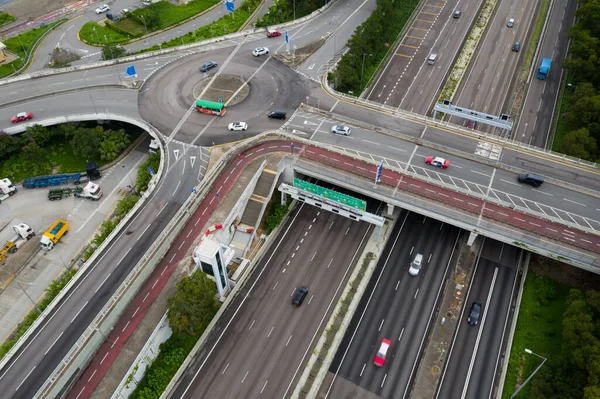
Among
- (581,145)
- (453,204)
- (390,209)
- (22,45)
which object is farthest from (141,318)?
(22,45)

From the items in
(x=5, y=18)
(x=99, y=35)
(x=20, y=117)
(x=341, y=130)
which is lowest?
(x=20, y=117)

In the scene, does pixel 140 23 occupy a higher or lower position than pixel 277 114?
higher

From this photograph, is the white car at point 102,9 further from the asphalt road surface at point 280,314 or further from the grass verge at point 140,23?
the asphalt road surface at point 280,314

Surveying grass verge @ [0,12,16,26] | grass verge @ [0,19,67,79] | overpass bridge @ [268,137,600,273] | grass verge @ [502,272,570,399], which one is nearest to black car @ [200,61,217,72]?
overpass bridge @ [268,137,600,273]

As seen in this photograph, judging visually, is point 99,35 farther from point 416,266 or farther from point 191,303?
point 416,266

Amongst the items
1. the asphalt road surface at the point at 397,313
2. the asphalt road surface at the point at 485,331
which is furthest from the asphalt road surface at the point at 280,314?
the asphalt road surface at the point at 485,331

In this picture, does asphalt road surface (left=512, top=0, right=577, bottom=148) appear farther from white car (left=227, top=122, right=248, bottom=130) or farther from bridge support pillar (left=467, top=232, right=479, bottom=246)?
white car (left=227, top=122, right=248, bottom=130)
